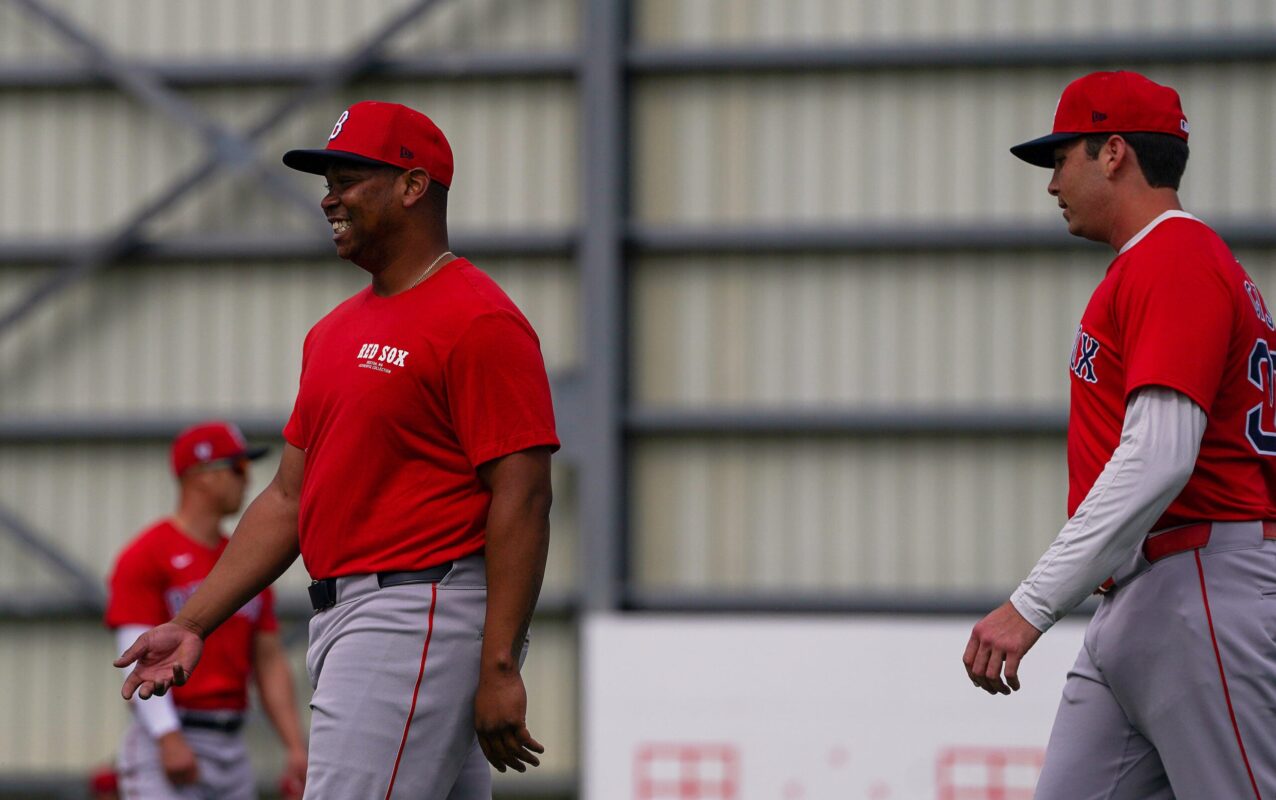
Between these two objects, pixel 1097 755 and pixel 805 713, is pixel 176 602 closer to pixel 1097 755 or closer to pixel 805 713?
pixel 805 713

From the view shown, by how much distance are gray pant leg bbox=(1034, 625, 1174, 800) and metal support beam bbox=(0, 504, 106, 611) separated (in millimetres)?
6983

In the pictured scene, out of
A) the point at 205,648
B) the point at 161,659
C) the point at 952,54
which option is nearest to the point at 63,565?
the point at 205,648

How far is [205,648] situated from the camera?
5.76 meters

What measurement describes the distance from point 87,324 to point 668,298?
3.27m

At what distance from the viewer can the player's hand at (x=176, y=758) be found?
5.66 meters

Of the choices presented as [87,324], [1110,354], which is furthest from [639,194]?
[1110,354]

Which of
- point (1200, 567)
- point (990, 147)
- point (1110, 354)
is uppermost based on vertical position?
point (990, 147)

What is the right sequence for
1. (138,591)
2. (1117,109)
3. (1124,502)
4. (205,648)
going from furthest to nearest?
1. (138,591)
2. (205,648)
3. (1117,109)
4. (1124,502)

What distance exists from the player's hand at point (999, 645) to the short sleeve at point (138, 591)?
3602mm

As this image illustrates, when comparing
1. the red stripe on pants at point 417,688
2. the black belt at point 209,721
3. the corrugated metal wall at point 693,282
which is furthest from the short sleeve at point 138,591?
the corrugated metal wall at point 693,282

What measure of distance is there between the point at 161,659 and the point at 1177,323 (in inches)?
83.8

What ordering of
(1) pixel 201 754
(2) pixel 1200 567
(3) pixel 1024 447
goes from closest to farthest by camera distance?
(2) pixel 1200 567, (1) pixel 201 754, (3) pixel 1024 447

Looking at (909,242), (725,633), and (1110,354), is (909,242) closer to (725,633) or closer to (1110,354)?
(725,633)

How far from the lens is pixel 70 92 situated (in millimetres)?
9500
